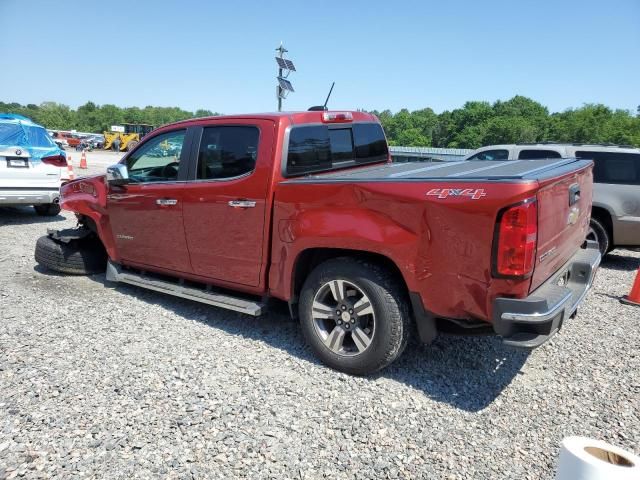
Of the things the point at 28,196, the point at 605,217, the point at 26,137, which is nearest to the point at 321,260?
the point at 605,217

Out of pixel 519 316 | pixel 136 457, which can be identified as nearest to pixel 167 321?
pixel 136 457

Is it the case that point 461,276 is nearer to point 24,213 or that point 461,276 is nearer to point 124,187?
point 124,187

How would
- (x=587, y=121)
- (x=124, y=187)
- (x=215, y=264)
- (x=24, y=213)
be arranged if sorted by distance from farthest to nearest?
1. (x=587, y=121)
2. (x=24, y=213)
3. (x=124, y=187)
4. (x=215, y=264)

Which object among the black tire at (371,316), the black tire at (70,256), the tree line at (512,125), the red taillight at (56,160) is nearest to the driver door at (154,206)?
the black tire at (70,256)

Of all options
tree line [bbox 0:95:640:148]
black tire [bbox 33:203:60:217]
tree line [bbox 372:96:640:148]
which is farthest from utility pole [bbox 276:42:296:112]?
tree line [bbox 372:96:640:148]

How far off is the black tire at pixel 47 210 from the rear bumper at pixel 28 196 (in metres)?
1.19

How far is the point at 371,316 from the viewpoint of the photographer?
3463 millimetres

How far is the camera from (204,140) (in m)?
4.32

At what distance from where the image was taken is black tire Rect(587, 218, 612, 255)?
22.5 ft

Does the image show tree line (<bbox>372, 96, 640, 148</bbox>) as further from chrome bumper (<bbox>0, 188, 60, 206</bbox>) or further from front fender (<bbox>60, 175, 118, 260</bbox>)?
front fender (<bbox>60, 175, 118, 260</bbox>)

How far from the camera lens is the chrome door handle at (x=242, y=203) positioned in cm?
383

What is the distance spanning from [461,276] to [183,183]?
267 cm

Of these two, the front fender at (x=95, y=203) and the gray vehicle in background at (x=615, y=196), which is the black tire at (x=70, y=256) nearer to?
the front fender at (x=95, y=203)

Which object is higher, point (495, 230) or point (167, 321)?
point (495, 230)
